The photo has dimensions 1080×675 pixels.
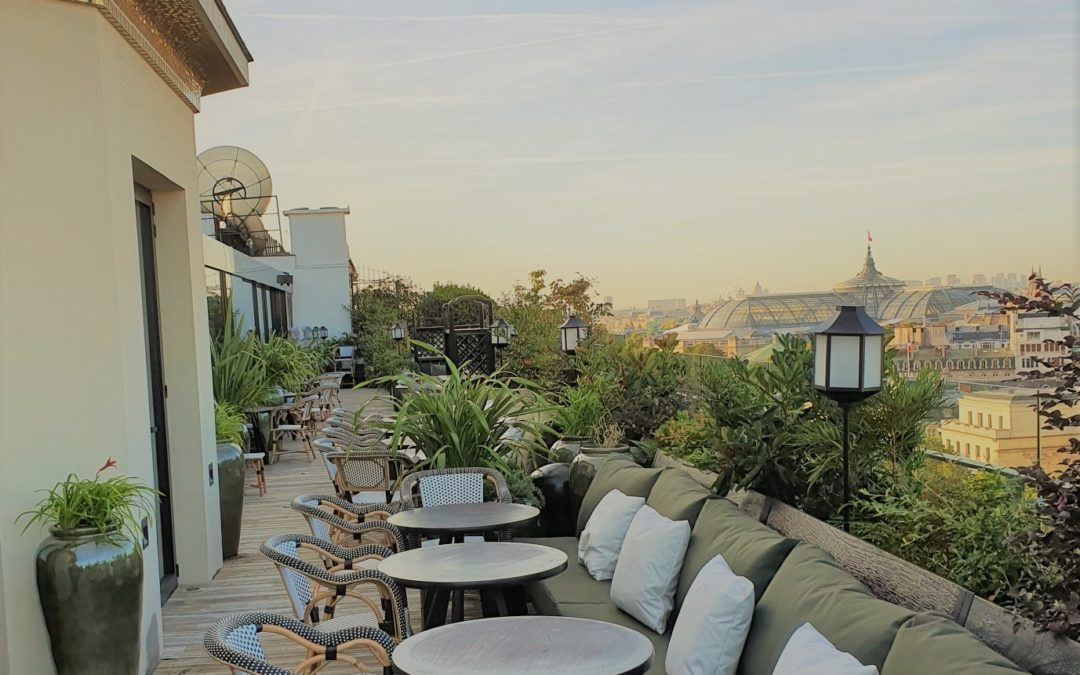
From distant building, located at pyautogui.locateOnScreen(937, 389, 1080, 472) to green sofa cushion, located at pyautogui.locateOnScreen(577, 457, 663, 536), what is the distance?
1486 mm

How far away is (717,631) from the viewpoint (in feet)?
9.64

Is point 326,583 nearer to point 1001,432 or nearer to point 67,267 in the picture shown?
Result: point 67,267

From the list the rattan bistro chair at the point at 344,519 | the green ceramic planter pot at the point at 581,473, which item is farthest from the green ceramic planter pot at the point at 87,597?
the green ceramic planter pot at the point at 581,473

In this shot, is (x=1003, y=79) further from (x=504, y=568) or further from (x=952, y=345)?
(x=504, y=568)

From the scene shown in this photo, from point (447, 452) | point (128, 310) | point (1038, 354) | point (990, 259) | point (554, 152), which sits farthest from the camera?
point (554, 152)

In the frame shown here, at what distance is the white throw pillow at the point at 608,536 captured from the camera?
4.42 meters

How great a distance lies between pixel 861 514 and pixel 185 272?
440cm

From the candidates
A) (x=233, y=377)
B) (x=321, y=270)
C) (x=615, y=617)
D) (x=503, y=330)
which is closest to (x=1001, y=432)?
(x=615, y=617)

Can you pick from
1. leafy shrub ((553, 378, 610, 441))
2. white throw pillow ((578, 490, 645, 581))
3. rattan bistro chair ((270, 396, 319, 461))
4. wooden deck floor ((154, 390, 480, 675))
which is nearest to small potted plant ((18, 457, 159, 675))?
wooden deck floor ((154, 390, 480, 675))

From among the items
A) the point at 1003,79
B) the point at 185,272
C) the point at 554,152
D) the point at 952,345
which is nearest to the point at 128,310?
the point at 185,272

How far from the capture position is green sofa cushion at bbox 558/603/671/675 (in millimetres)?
3520

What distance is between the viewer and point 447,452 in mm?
6035

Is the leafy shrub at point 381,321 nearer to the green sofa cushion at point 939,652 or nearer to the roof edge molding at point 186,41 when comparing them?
the roof edge molding at point 186,41

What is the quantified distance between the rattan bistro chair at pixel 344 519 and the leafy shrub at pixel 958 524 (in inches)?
92.3
